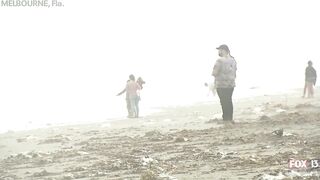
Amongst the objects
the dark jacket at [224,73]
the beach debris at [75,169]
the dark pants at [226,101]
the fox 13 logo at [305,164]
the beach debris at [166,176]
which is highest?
the dark jacket at [224,73]

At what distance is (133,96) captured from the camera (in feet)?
63.7

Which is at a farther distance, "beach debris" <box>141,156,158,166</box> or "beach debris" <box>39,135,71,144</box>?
"beach debris" <box>39,135,71,144</box>

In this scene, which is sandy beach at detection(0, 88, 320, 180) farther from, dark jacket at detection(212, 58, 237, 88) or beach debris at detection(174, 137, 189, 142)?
dark jacket at detection(212, 58, 237, 88)

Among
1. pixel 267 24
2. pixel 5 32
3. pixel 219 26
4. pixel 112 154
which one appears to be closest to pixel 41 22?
pixel 5 32

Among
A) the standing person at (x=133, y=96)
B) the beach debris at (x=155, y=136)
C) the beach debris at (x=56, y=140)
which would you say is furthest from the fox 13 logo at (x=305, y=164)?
the standing person at (x=133, y=96)

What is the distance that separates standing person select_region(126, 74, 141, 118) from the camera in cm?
1911

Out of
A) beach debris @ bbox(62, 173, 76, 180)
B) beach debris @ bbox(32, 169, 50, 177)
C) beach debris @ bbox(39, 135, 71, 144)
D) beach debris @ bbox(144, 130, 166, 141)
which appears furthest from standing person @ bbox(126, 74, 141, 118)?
beach debris @ bbox(62, 173, 76, 180)

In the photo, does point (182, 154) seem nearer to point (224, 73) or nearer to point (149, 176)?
point (149, 176)

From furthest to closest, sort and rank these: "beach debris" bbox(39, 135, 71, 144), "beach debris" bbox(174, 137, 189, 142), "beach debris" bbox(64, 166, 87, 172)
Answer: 1. "beach debris" bbox(39, 135, 71, 144)
2. "beach debris" bbox(174, 137, 189, 142)
3. "beach debris" bbox(64, 166, 87, 172)

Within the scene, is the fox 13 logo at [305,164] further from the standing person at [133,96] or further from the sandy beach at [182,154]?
the standing person at [133,96]

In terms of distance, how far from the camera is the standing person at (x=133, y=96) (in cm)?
1911

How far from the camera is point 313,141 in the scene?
7.80m

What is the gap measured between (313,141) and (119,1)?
118 metres

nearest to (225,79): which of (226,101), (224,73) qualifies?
(224,73)
